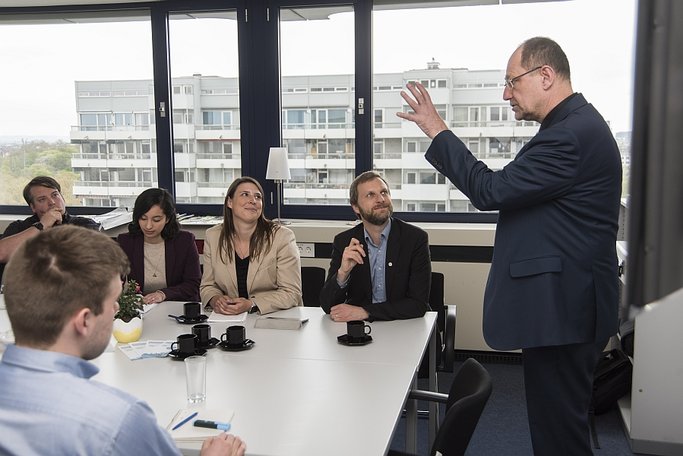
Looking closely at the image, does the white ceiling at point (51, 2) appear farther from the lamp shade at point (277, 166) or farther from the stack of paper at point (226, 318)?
the stack of paper at point (226, 318)

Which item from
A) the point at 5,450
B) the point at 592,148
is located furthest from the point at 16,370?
the point at 592,148

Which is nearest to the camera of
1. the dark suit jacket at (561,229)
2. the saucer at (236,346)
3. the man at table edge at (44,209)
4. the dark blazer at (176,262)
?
the dark suit jacket at (561,229)

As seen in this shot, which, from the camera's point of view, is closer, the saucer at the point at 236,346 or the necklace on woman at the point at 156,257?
the saucer at the point at 236,346

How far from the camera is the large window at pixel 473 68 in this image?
166 inches

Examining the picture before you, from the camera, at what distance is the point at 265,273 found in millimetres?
3240

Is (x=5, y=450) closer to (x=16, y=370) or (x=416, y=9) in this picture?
(x=16, y=370)

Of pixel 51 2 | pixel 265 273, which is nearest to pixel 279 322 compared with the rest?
pixel 265 273

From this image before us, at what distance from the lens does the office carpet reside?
10.5 feet

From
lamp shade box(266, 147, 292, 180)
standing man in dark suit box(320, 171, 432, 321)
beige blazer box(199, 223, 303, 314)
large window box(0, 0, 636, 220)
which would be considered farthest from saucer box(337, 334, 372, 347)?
large window box(0, 0, 636, 220)

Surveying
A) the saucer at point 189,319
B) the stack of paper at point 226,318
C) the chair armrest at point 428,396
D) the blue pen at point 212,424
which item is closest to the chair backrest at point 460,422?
the chair armrest at point 428,396

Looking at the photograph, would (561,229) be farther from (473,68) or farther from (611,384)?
(473,68)

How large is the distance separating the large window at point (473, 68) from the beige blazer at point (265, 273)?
1660 mm

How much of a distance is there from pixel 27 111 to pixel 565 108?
4543 mm

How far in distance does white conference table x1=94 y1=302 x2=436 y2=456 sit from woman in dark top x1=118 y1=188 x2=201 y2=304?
0.67 metres
